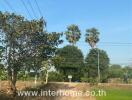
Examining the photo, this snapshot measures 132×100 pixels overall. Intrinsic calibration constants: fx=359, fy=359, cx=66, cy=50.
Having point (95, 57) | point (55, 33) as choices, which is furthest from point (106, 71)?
point (55, 33)

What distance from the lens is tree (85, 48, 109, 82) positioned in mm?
A: 73438

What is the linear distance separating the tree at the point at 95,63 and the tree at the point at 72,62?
1696mm

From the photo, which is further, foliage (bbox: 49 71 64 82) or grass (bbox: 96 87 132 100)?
foliage (bbox: 49 71 64 82)

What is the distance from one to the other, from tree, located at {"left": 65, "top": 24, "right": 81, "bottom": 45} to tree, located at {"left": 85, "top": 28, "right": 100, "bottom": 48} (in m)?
2.11

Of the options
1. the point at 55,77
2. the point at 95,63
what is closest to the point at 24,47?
the point at 55,77

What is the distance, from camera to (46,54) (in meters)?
30.0

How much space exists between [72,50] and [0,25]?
157ft

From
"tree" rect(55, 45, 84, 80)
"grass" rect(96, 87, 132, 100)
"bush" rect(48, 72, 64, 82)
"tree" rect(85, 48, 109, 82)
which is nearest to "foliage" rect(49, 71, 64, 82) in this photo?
"bush" rect(48, 72, 64, 82)

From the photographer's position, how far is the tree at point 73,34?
3184 inches

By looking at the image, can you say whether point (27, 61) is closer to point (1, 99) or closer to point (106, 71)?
point (1, 99)

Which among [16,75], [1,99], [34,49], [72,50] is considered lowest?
[1,99]

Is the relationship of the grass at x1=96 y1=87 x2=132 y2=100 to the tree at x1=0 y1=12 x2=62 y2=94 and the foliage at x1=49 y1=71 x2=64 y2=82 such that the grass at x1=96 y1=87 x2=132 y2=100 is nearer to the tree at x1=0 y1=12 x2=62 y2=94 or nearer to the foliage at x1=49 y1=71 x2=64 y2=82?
the tree at x1=0 y1=12 x2=62 y2=94

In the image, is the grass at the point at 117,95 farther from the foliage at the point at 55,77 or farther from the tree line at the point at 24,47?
the foliage at the point at 55,77

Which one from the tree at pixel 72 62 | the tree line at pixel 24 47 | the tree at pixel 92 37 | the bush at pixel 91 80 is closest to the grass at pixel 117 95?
the tree line at pixel 24 47
